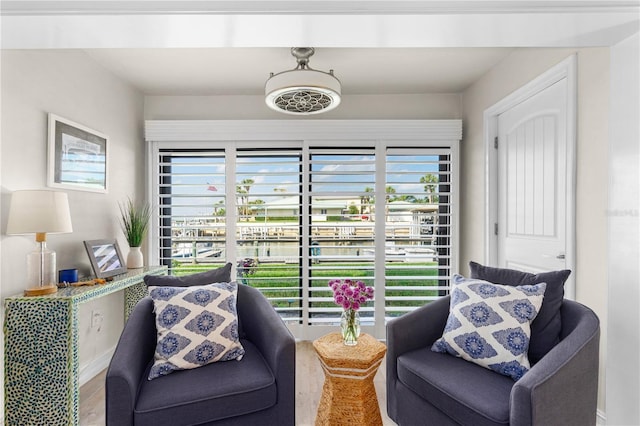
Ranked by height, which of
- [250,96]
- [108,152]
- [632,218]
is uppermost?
[250,96]

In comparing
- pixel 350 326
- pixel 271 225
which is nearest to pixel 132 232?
pixel 271 225

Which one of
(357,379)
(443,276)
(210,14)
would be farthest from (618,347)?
(443,276)

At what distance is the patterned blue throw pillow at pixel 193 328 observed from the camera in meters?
1.87

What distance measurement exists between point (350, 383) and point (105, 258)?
1.95 meters

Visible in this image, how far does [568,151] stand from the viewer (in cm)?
219

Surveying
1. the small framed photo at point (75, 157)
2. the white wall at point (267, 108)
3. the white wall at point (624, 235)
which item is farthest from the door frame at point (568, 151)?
the small framed photo at point (75, 157)

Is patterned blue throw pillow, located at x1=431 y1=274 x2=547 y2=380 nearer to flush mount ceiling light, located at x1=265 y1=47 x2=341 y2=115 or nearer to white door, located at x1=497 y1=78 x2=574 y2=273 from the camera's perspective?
white door, located at x1=497 y1=78 x2=574 y2=273

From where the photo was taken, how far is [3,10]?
901mm

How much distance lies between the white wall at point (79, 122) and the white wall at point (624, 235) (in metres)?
2.72

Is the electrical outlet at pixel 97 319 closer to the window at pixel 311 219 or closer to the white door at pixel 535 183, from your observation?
the window at pixel 311 219

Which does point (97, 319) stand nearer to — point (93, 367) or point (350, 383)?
point (93, 367)

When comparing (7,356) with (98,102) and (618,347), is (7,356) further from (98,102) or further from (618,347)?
(618,347)

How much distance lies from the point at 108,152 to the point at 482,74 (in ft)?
10.3

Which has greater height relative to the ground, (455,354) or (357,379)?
(455,354)
